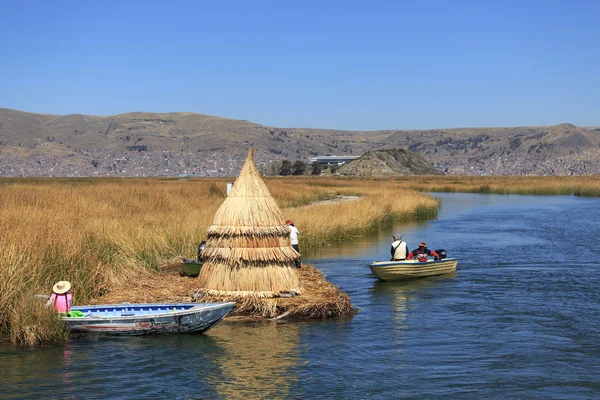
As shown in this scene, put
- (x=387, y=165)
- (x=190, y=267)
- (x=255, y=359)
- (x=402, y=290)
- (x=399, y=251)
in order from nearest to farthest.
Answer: (x=255, y=359)
(x=190, y=267)
(x=402, y=290)
(x=399, y=251)
(x=387, y=165)

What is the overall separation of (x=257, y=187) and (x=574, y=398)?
7676mm

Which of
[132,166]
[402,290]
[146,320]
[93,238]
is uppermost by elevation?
[132,166]

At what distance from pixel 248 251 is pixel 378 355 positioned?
3500 millimetres

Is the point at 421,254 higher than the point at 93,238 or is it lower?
lower

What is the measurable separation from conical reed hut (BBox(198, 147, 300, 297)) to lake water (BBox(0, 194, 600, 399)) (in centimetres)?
82

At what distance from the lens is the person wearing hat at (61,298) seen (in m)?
14.5

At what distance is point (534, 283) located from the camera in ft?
77.6

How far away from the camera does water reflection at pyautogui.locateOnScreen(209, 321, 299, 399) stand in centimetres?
1279

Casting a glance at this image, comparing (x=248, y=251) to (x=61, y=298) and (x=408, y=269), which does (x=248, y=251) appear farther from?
(x=408, y=269)

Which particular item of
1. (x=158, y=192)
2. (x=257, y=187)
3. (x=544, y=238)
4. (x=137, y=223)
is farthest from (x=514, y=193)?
(x=257, y=187)

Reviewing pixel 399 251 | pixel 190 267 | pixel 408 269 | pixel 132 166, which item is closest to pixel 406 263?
pixel 408 269

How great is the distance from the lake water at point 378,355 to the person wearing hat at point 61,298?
2.34 ft

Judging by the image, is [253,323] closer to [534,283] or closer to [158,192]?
[534,283]

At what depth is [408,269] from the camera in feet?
75.6
